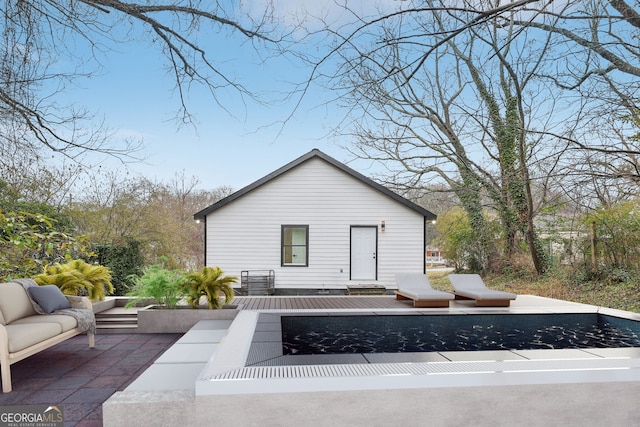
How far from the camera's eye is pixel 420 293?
7.44 metres

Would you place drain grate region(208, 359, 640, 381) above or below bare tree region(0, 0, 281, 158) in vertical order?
below

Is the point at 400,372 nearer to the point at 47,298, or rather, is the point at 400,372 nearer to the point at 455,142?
the point at 47,298

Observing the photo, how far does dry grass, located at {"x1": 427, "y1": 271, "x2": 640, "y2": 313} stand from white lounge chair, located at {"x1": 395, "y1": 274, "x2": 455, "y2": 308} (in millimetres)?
4313

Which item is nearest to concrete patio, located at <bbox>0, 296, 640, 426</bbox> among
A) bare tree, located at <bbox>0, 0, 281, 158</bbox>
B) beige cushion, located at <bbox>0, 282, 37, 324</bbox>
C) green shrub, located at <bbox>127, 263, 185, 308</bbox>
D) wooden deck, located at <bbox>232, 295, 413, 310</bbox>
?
beige cushion, located at <bbox>0, 282, 37, 324</bbox>

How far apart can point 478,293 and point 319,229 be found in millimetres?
5556

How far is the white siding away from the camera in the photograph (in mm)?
11992

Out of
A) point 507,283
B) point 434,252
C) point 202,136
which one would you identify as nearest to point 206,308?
point 202,136

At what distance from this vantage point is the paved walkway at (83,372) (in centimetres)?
375

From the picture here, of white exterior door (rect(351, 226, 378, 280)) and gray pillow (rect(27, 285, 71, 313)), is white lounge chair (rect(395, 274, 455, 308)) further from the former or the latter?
gray pillow (rect(27, 285, 71, 313))

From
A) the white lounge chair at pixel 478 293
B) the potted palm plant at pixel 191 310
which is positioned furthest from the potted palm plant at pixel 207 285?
the white lounge chair at pixel 478 293

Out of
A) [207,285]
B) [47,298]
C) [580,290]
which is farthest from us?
[580,290]

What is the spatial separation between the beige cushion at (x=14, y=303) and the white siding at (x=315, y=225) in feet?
21.8

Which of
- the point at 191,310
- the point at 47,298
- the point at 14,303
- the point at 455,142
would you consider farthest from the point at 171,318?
the point at 455,142

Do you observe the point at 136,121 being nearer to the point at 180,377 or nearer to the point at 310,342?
the point at 310,342
